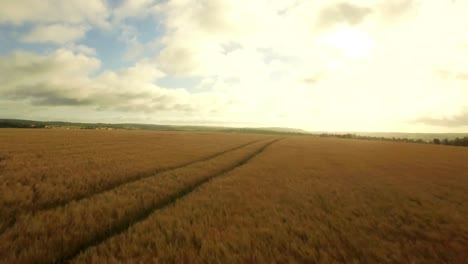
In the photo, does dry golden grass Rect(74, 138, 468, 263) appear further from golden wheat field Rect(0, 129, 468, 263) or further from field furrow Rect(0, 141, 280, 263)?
field furrow Rect(0, 141, 280, 263)

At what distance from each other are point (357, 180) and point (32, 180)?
13.4 metres

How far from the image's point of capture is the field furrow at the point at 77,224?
433cm

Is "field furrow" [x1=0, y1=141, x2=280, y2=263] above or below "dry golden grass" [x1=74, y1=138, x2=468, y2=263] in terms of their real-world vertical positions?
below

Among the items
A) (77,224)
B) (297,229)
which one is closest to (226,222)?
(297,229)

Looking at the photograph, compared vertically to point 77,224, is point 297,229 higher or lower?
higher

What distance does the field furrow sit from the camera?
Result: 433cm

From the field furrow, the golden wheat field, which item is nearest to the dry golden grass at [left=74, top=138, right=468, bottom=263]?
the golden wheat field

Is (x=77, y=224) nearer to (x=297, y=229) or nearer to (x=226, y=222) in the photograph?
(x=226, y=222)

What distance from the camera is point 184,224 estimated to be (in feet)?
18.6

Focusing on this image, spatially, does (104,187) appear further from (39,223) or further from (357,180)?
(357,180)

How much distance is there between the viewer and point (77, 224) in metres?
5.54

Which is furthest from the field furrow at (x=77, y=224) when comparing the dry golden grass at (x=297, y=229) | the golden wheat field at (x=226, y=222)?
the dry golden grass at (x=297, y=229)

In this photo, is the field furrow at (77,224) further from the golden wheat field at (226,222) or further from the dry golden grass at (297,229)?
the dry golden grass at (297,229)

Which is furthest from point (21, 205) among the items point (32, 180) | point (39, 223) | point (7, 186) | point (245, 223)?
point (245, 223)
